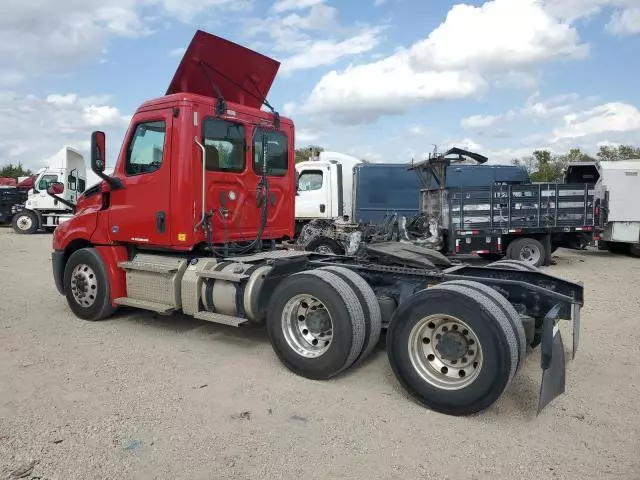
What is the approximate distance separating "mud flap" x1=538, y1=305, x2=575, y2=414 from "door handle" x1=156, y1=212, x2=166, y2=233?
13.4ft

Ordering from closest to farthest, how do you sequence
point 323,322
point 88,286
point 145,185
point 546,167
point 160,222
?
1. point 323,322
2. point 160,222
3. point 145,185
4. point 88,286
5. point 546,167

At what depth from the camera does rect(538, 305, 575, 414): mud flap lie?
373cm

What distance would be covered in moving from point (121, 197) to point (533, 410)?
500 cm

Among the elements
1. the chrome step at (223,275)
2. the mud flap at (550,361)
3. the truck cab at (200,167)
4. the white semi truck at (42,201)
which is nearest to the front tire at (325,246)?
the truck cab at (200,167)

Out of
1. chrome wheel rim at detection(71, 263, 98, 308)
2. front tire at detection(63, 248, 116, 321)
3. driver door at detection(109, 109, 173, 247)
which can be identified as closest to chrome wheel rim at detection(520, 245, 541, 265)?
driver door at detection(109, 109, 173, 247)

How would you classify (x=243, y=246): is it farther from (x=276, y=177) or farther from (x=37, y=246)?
(x=37, y=246)

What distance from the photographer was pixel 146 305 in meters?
6.12

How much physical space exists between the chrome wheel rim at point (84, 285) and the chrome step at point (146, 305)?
1.35 feet

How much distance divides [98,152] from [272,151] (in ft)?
6.84

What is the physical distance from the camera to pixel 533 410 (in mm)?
4160

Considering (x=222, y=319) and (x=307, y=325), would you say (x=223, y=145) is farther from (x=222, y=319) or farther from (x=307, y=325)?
(x=307, y=325)

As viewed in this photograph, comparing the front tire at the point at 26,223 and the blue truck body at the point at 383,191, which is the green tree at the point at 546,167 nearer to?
the blue truck body at the point at 383,191

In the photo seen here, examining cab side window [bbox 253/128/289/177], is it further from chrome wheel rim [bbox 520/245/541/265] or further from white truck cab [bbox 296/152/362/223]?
chrome wheel rim [bbox 520/245/541/265]

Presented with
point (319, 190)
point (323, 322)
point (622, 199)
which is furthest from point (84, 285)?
point (622, 199)
